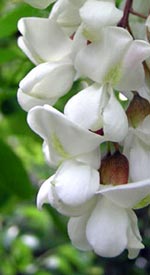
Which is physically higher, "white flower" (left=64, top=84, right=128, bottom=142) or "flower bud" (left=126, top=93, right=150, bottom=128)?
"white flower" (left=64, top=84, right=128, bottom=142)

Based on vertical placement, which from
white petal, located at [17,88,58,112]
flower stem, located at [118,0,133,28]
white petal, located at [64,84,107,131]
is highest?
flower stem, located at [118,0,133,28]

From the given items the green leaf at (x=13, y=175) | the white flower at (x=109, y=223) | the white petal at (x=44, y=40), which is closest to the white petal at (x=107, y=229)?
the white flower at (x=109, y=223)

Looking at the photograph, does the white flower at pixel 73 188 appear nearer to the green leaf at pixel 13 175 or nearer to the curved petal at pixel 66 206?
the curved petal at pixel 66 206

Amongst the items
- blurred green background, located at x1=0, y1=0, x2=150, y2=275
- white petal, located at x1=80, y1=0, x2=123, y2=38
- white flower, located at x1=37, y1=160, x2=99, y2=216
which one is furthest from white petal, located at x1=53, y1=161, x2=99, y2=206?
blurred green background, located at x1=0, y1=0, x2=150, y2=275

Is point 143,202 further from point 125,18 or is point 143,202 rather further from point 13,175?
point 13,175

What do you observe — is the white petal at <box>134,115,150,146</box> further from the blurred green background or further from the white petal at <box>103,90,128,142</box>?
the blurred green background

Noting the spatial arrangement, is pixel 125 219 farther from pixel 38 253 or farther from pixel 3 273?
pixel 38 253

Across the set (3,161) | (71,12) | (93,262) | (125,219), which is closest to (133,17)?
(71,12)

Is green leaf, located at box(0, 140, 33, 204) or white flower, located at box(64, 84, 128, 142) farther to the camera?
green leaf, located at box(0, 140, 33, 204)
